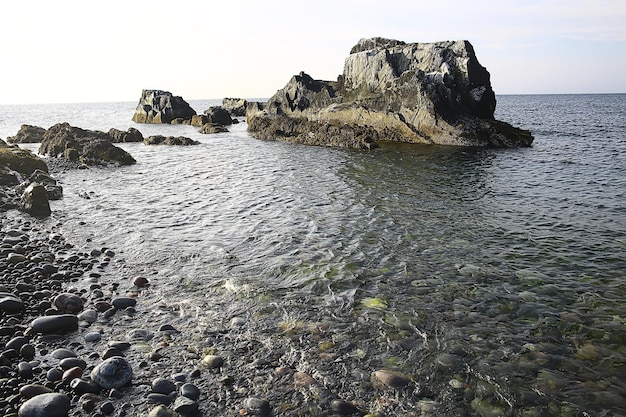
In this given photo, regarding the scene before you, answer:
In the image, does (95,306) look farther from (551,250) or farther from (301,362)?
(551,250)

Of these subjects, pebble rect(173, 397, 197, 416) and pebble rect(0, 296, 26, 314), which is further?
pebble rect(0, 296, 26, 314)

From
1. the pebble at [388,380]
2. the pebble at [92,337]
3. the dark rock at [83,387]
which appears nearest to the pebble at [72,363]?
the dark rock at [83,387]

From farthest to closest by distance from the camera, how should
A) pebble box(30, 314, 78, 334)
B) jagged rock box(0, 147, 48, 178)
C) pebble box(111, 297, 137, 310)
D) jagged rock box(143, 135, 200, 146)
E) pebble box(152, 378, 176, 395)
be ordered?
jagged rock box(143, 135, 200, 146), jagged rock box(0, 147, 48, 178), pebble box(111, 297, 137, 310), pebble box(30, 314, 78, 334), pebble box(152, 378, 176, 395)

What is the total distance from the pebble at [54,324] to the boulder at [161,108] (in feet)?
250

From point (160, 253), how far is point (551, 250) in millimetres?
12927

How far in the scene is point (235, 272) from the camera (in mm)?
11109

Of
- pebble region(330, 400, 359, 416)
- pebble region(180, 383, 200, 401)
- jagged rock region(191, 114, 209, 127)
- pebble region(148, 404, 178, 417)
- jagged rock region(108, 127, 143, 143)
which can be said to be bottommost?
pebble region(330, 400, 359, 416)

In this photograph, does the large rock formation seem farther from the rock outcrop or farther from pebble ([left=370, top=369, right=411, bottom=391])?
pebble ([left=370, top=369, right=411, bottom=391])

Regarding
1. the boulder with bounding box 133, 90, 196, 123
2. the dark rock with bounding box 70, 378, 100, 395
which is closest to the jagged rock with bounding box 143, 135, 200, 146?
the boulder with bounding box 133, 90, 196, 123

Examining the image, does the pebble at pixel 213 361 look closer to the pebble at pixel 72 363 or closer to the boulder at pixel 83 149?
the pebble at pixel 72 363

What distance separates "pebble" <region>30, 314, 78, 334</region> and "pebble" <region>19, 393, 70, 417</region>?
2456 millimetres

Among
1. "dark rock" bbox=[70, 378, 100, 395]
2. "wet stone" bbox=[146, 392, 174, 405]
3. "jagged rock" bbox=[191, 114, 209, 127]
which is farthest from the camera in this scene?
"jagged rock" bbox=[191, 114, 209, 127]

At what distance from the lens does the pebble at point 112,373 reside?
630cm

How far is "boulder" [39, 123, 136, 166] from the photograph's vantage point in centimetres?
3203
